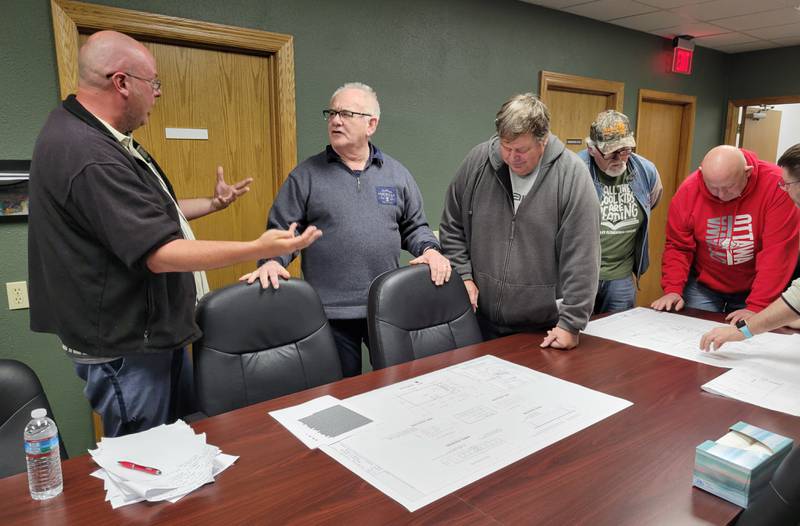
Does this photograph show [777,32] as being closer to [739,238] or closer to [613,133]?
[613,133]

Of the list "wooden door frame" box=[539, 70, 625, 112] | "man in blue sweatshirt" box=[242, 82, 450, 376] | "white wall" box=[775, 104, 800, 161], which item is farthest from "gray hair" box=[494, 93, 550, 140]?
"white wall" box=[775, 104, 800, 161]

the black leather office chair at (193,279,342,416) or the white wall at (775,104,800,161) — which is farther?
the white wall at (775,104,800,161)

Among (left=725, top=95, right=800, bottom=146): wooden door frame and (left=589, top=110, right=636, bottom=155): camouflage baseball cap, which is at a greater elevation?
(left=725, top=95, right=800, bottom=146): wooden door frame

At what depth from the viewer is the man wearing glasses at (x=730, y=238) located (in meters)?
2.12

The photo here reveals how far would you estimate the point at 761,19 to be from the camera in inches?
172

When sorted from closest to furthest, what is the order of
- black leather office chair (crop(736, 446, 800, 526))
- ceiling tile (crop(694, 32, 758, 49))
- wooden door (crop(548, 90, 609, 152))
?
black leather office chair (crop(736, 446, 800, 526)), wooden door (crop(548, 90, 609, 152)), ceiling tile (crop(694, 32, 758, 49))

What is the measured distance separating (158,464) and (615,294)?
231 cm

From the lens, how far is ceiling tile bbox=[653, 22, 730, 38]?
460 cm

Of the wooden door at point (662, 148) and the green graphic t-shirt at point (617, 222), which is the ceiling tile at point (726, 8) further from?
the green graphic t-shirt at point (617, 222)

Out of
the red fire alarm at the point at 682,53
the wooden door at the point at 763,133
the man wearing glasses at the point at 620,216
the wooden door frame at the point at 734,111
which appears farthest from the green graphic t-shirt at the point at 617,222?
the wooden door at the point at 763,133

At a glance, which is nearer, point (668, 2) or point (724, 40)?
point (668, 2)

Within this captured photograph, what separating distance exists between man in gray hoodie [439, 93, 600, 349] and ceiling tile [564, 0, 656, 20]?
2.64m

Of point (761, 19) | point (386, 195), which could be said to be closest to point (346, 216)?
point (386, 195)

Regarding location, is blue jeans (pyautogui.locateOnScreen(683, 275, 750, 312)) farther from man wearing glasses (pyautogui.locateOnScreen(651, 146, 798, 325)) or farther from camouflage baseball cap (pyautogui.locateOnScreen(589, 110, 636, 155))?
camouflage baseball cap (pyautogui.locateOnScreen(589, 110, 636, 155))
